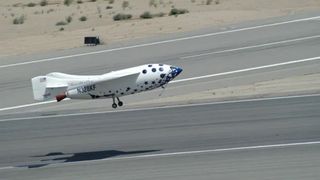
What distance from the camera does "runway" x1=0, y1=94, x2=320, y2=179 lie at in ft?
105

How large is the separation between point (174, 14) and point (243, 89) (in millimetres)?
27382

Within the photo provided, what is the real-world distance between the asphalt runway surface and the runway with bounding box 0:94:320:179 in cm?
4

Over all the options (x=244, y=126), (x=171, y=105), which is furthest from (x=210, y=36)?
(x=244, y=126)

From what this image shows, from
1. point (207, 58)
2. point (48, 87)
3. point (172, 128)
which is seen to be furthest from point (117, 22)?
point (48, 87)

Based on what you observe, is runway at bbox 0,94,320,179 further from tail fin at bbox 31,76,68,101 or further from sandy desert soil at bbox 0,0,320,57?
sandy desert soil at bbox 0,0,320,57

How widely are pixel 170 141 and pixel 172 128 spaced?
2633mm

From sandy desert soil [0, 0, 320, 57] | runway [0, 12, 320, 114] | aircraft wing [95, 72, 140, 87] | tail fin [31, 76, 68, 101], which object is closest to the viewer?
aircraft wing [95, 72, 140, 87]

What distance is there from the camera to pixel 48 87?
31.3m

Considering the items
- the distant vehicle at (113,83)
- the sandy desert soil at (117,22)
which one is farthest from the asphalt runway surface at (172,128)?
the sandy desert soil at (117,22)

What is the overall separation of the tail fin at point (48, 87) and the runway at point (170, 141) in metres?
3.19

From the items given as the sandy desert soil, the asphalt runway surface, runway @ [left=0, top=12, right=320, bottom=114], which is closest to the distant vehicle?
the asphalt runway surface

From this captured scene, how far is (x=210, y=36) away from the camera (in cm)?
6581

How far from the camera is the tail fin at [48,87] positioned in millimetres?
31120

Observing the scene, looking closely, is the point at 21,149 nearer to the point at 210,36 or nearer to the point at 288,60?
the point at 288,60
